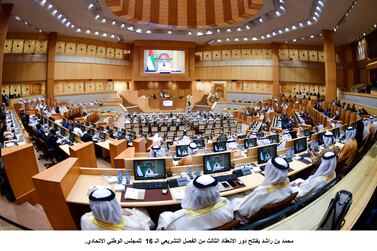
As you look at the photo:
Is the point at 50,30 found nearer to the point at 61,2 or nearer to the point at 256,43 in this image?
the point at 61,2

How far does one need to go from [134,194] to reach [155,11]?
1716 cm

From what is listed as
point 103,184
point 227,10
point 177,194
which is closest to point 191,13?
point 227,10

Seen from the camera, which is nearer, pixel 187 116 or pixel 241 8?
pixel 241 8

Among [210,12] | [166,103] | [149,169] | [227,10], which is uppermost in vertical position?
[210,12]

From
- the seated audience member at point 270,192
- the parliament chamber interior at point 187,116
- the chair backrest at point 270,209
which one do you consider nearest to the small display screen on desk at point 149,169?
the parliament chamber interior at point 187,116

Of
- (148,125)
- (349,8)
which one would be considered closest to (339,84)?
(349,8)

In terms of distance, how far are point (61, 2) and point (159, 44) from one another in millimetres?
12243

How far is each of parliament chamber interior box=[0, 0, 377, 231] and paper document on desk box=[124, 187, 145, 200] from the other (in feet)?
0.05

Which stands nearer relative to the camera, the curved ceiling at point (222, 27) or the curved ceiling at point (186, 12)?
the curved ceiling at point (222, 27)

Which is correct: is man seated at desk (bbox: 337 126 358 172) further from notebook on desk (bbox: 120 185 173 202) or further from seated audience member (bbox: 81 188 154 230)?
seated audience member (bbox: 81 188 154 230)

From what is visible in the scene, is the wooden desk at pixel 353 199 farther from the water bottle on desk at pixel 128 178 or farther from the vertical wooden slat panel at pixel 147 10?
the vertical wooden slat panel at pixel 147 10

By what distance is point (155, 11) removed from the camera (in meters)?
18.6

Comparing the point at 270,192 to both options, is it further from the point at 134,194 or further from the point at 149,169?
the point at 149,169

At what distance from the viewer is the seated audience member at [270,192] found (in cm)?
296
